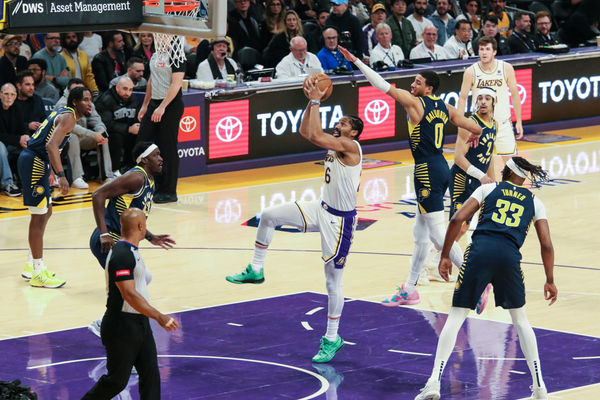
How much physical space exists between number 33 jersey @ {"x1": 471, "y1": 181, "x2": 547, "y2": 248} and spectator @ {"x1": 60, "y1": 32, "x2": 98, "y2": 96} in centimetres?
1086

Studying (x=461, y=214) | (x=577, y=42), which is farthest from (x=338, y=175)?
(x=577, y=42)

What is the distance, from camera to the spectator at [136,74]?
711 inches

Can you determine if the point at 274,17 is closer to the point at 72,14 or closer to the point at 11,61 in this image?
the point at 11,61

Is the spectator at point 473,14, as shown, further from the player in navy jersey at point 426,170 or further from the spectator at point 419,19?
the player in navy jersey at point 426,170

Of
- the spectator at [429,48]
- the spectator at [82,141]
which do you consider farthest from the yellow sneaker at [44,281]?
the spectator at [429,48]

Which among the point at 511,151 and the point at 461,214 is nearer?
the point at 461,214

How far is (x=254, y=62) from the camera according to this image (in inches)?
824

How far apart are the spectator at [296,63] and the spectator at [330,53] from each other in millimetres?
717

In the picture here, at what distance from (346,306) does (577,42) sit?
14805 millimetres

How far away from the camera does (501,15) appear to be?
25328mm

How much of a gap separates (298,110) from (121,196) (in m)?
8.97

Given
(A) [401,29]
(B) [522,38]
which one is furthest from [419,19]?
(B) [522,38]

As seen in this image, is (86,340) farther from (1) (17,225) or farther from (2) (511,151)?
(2) (511,151)

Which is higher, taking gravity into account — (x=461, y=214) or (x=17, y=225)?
(x=461, y=214)
